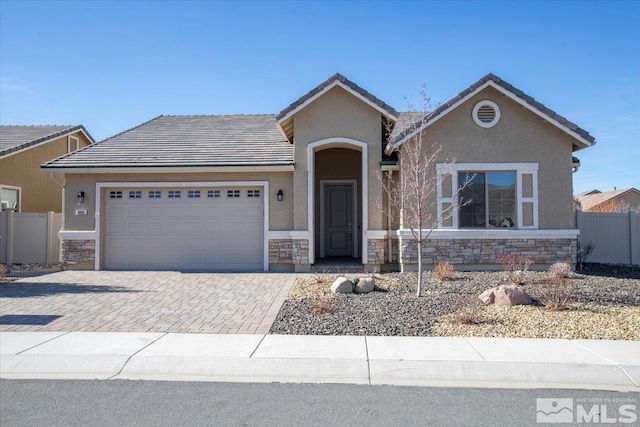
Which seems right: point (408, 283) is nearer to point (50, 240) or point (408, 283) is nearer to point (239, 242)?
point (239, 242)

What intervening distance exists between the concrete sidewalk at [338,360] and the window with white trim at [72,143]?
17.7m

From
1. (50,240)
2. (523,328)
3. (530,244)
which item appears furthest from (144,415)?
(50,240)

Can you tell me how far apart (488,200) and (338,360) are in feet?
28.7

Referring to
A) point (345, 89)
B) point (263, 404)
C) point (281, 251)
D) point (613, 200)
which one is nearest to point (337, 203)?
point (281, 251)

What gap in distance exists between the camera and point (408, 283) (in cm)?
1141

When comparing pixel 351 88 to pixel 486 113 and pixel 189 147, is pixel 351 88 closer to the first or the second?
pixel 486 113

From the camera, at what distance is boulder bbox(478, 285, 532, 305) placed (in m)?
8.85

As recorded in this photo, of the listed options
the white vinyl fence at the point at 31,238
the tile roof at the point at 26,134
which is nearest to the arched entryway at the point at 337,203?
the white vinyl fence at the point at 31,238

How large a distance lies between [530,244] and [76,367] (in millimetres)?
11389

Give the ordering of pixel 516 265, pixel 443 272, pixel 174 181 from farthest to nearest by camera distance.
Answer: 1. pixel 174 181
2. pixel 516 265
3. pixel 443 272

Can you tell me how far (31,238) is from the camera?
16969 millimetres

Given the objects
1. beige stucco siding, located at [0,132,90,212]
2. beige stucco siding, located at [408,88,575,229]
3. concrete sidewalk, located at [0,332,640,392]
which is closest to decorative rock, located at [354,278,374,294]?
concrete sidewalk, located at [0,332,640,392]

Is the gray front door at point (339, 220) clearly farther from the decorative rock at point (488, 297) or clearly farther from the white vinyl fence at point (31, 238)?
the white vinyl fence at point (31, 238)

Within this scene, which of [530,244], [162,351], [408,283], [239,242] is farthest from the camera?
[239,242]
